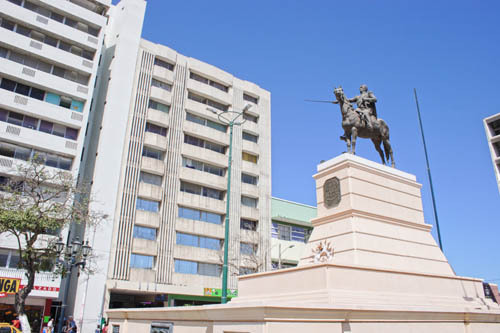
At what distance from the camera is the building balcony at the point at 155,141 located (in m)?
38.4

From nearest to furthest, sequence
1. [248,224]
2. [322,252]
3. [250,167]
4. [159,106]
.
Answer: [322,252] → [159,106] → [248,224] → [250,167]

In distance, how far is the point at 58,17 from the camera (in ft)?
119

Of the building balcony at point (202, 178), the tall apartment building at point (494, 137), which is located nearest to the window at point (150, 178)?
the building balcony at point (202, 178)

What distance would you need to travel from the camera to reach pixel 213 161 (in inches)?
1673

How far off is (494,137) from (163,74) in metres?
32.6

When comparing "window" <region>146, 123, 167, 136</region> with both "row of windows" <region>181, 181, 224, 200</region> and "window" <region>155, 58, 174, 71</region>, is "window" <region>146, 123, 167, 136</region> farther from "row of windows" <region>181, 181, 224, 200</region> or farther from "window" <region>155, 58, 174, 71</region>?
"window" <region>155, 58, 174, 71</region>

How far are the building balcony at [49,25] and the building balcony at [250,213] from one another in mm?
21419

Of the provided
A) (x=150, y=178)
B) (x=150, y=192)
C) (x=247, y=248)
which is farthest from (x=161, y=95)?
(x=247, y=248)

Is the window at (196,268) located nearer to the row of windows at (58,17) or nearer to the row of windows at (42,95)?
the row of windows at (42,95)

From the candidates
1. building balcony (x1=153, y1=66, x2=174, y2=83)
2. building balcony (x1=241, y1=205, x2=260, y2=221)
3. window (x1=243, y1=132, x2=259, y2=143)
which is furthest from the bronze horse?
window (x1=243, y1=132, x2=259, y2=143)

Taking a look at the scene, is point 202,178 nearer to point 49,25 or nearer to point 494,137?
point 49,25

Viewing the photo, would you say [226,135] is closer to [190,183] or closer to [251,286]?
[190,183]

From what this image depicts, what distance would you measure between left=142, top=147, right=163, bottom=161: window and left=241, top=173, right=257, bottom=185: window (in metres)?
9.91

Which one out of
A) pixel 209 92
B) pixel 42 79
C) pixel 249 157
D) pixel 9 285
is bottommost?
pixel 9 285
